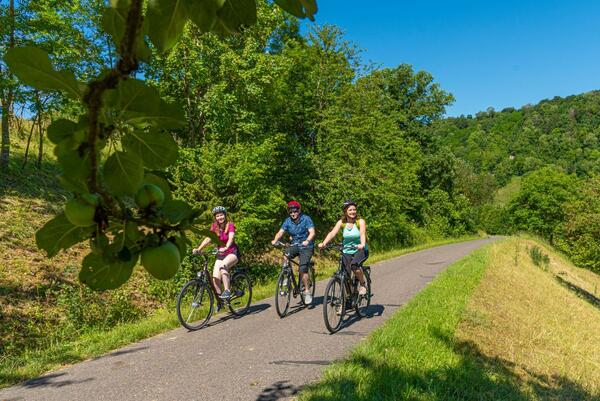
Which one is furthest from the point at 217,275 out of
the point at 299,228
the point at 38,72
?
the point at 38,72

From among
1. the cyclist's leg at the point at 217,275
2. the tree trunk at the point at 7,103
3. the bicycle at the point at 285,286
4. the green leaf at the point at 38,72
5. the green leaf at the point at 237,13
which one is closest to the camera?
the green leaf at the point at 38,72

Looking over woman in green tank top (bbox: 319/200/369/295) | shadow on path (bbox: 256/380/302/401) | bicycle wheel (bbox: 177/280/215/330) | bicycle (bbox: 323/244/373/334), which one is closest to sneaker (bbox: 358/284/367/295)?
bicycle (bbox: 323/244/373/334)

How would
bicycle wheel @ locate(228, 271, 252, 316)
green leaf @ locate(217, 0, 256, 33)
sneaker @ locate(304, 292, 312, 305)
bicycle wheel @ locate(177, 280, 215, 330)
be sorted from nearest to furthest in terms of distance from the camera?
green leaf @ locate(217, 0, 256, 33)
bicycle wheel @ locate(177, 280, 215, 330)
bicycle wheel @ locate(228, 271, 252, 316)
sneaker @ locate(304, 292, 312, 305)

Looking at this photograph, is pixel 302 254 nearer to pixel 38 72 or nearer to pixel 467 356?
pixel 467 356

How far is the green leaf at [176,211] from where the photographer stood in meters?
0.62

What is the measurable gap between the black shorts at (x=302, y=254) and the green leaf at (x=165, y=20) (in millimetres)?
6725

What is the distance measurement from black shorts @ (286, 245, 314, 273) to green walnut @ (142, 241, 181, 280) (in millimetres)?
6670

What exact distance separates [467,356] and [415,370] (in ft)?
3.42

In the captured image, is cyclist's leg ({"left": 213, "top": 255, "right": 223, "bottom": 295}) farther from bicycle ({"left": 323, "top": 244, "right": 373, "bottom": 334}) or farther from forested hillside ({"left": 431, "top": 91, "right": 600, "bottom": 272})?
forested hillside ({"left": 431, "top": 91, "right": 600, "bottom": 272})

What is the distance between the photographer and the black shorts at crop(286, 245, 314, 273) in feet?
23.9

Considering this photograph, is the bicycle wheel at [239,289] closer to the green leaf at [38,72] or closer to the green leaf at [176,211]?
the green leaf at [176,211]

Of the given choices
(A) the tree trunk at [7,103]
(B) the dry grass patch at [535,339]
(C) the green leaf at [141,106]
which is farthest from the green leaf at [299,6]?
(A) the tree trunk at [7,103]

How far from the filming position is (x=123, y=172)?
575mm

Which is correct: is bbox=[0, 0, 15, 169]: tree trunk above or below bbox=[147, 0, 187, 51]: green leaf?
above
